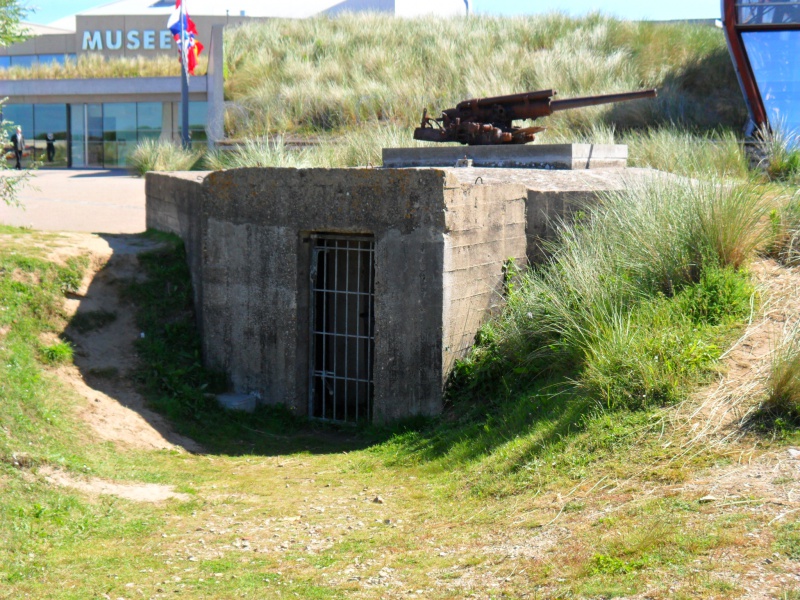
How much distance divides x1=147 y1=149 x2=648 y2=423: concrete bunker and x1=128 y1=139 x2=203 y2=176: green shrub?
9737 millimetres

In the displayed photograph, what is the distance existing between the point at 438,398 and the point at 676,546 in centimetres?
393

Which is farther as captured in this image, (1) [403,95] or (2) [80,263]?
(1) [403,95]

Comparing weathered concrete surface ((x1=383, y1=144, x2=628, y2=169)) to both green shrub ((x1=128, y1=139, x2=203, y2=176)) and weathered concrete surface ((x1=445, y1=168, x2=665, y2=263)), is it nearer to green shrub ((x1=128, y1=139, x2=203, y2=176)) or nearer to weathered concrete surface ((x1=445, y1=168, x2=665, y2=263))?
weathered concrete surface ((x1=445, y1=168, x2=665, y2=263))

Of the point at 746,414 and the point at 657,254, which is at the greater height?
the point at 657,254

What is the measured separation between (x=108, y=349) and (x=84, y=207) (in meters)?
7.43

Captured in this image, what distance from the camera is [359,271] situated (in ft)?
28.5

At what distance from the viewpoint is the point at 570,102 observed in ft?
37.8

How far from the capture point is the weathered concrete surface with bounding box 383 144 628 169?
10523mm

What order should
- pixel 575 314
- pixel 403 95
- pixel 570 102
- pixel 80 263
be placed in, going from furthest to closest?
pixel 403 95 → pixel 570 102 → pixel 80 263 → pixel 575 314

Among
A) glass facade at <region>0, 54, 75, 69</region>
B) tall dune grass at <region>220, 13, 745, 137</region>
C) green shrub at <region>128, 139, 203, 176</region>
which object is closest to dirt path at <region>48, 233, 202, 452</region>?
green shrub at <region>128, 139, 203, 176</region>

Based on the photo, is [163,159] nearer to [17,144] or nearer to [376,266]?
[17,144]

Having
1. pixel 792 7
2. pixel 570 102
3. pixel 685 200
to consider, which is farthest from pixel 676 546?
pixel 792 7

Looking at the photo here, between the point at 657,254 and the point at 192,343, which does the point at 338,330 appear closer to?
the point at 192,343

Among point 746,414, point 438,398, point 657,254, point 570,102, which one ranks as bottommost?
point 438,398
